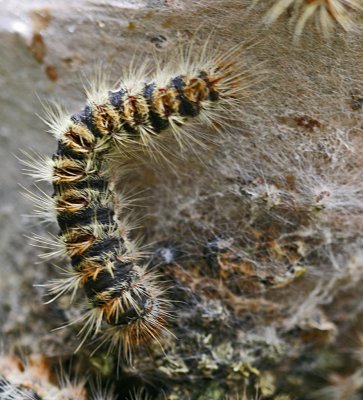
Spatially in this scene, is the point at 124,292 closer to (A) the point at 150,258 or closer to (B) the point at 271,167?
(A) the point at 150,258

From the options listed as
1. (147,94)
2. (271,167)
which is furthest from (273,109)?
(147,94)

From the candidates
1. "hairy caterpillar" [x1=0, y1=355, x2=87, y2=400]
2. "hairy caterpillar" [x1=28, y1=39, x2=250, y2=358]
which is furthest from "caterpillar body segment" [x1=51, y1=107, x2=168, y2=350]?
"hairy caterpillar" [x1=0, y1=355, x2=87, y2=400]

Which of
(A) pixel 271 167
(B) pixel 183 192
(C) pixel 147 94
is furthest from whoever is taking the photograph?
(B) pixel 183 192

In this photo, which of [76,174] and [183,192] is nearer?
[76,174]

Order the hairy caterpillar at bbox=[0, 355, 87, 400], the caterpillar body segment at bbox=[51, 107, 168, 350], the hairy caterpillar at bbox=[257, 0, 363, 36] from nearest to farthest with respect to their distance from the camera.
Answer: the hairy caterpillar at bbox=[257, 0, 363, 36]
the caterpillar body segment at bbox=[51, 107, 168, 350]
the hairy caterpillar at bbox=[0, 355, 87, 400]

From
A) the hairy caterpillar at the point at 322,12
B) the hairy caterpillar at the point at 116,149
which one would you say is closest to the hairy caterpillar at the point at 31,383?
the hairy caterpillar at the point at 116,149

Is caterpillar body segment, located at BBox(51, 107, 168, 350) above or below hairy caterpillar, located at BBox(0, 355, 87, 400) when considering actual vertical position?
above

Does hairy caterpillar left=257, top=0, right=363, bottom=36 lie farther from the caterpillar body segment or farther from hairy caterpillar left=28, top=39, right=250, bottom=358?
the caterpillar body segment
